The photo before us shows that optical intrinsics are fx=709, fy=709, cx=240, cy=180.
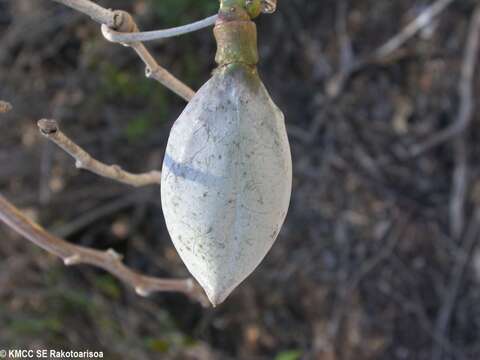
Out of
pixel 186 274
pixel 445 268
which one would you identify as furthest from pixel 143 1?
pixel 445 268

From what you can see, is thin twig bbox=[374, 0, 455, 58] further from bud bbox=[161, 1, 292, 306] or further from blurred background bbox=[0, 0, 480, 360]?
bud bbox=[161, 1, 292, 306]

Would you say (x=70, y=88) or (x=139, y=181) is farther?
(x=70, y=88)

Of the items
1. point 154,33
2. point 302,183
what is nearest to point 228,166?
point 154,33

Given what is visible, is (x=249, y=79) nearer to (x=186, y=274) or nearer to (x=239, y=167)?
(x=239, y=167)

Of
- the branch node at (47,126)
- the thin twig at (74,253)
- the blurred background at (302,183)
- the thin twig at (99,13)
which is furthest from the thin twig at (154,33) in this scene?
the blurred background at (302,183)

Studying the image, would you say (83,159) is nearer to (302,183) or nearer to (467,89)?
(302,183)

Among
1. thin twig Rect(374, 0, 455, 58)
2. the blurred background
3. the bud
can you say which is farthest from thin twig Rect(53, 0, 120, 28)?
thin twig Rect(374, 0, 455, 58)

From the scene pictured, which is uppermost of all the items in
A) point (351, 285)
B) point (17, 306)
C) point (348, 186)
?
point (348, 186)

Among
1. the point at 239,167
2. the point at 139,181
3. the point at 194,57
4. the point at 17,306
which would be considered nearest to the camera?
the point at 239,167
